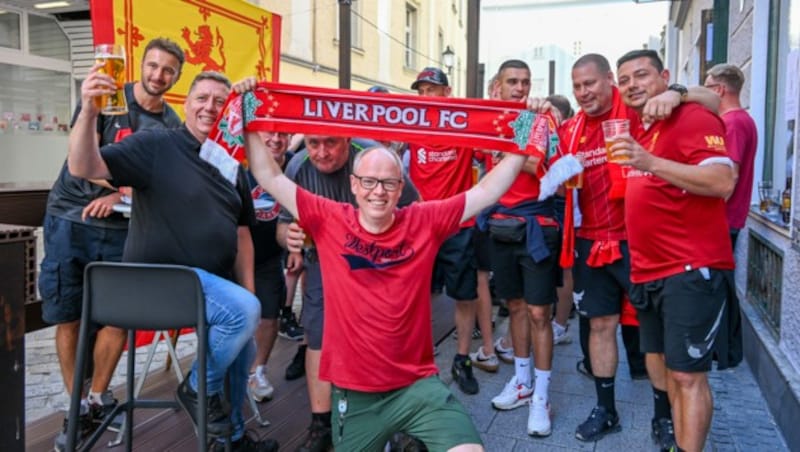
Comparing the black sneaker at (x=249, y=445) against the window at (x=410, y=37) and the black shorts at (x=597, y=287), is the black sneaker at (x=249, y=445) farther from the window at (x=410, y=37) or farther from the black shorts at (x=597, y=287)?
the window at (x=410, y=37)

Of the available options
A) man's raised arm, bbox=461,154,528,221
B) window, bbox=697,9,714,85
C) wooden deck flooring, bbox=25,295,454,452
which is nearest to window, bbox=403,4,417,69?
window, bbox=697,9,714,85

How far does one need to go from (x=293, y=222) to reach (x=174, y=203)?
69 centimetres

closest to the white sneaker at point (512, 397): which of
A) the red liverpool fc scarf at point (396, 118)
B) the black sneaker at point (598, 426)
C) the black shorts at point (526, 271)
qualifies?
the black sneaker at point (598, 426)

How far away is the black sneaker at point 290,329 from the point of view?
16.5ft

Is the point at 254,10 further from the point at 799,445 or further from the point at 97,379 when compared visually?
the point at 799,445

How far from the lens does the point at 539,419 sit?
11.1ft

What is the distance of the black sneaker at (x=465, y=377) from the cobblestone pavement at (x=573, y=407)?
0.14 ft

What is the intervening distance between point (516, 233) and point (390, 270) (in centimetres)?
133

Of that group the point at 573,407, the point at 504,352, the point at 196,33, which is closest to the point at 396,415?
the point at 573,407

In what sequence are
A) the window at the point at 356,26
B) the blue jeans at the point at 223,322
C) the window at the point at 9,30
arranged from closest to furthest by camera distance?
the blue jeans at the point at 223,322 → the window at the point at 9,30 → the window at the point at 356,26

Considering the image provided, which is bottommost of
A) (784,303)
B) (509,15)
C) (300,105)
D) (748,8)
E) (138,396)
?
(138,396)

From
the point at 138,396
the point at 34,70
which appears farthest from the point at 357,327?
the point at 34,70

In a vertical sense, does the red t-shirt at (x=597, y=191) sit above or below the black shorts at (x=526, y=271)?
above

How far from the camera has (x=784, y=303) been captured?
3793 millimetres
